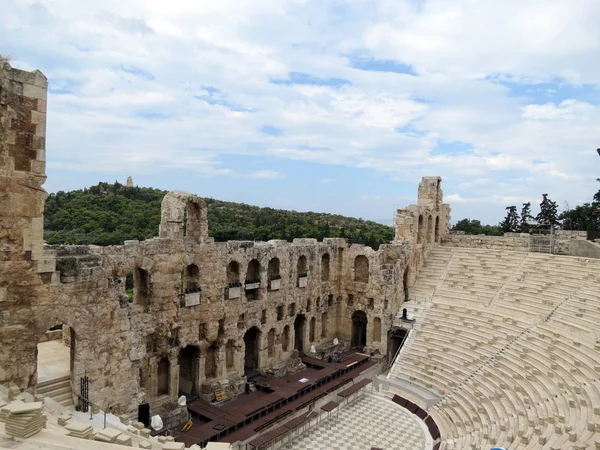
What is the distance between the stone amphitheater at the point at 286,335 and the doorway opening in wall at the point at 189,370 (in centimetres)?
9

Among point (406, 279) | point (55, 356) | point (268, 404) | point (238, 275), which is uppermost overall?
point (238, 275)

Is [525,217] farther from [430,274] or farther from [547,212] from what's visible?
[430,274]

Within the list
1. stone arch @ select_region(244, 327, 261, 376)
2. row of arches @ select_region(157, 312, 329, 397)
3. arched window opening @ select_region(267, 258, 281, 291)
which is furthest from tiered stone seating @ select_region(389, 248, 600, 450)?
arched window opening @ select_region(267, 258, 281, 291)

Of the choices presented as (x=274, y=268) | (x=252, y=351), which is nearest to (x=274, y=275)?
(x=274, y=268)

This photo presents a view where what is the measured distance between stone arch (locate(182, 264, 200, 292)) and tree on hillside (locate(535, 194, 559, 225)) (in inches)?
1554

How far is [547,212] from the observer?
46.1m

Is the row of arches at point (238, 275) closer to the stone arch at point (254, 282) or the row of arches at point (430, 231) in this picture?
the stone arch at point (254, 282)

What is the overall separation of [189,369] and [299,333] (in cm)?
814

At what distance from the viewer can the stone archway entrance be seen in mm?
28484

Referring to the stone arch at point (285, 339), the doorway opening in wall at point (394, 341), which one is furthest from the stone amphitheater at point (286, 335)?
the stone arch at point (285, 339)

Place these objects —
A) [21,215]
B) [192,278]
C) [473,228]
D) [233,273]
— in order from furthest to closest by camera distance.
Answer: [473,228]
[233,273]
[192,278]
[21,215]

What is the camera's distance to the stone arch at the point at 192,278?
1955 cm

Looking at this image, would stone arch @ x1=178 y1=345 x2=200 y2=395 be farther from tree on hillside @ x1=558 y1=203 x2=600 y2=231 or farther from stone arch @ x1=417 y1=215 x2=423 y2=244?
tree on hillside @ x1=558 y1=203 x2=600 y2=231

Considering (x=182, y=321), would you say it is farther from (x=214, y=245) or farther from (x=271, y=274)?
(x=271, y=274)
